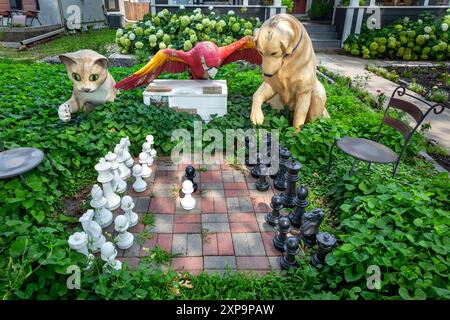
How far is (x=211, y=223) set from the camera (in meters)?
3.05

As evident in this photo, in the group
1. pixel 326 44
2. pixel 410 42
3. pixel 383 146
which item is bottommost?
pixel 383 146

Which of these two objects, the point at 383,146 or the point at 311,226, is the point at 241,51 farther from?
the point at 311,226

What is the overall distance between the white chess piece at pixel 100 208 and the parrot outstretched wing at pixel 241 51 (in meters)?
2.98

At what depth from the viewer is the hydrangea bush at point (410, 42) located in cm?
1092

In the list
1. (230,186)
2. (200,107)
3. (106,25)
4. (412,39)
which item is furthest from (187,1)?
(230,186)

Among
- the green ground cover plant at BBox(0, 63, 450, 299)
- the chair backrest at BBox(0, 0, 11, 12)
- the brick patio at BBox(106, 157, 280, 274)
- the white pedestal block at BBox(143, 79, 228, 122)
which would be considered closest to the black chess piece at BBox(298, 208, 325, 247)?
the green ground cover plant at BBox(0, 63, 450, 299)

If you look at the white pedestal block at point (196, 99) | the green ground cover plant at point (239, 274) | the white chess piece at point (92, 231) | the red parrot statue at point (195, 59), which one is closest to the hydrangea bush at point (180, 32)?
the red parrot statue at point (195, 59)

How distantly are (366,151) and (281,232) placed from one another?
1410 mm

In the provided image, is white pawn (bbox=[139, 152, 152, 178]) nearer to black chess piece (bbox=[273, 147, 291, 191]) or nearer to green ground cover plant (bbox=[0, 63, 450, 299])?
green ground cover plant (bbox=[0, 63, 450, 299])

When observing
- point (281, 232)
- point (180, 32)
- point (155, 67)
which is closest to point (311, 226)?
point (281, 232)

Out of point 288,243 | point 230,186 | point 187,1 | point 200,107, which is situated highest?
point 187,1
